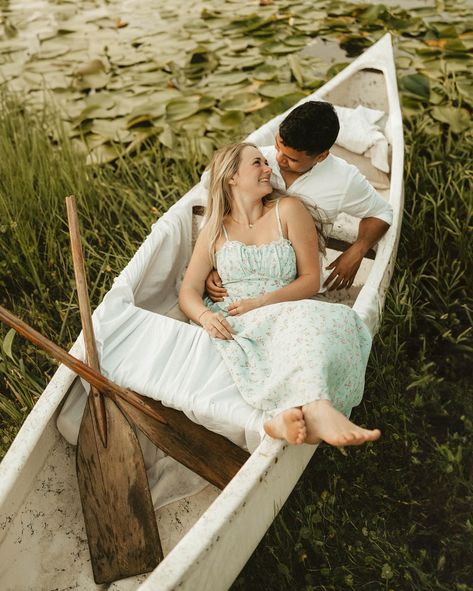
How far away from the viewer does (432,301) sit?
2805mm

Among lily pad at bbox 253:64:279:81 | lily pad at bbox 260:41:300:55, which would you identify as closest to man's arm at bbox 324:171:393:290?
lily pad at bbox 253:64:279:81

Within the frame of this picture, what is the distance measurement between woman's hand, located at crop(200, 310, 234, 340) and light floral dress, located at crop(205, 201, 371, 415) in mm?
22

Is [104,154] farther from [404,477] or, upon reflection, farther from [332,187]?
[404,477]

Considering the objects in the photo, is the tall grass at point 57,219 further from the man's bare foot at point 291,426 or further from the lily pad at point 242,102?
the man's bare foot at point 291,426

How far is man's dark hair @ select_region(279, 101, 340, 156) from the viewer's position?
2.05 m

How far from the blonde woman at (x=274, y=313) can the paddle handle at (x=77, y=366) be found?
12.3 inches

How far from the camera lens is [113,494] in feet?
6.20

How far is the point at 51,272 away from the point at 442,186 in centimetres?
200

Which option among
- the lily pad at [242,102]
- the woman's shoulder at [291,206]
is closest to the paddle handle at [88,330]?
the woman's shoulder at [291,206]

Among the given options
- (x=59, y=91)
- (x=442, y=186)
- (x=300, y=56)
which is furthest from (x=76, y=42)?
(x=442, y=186)

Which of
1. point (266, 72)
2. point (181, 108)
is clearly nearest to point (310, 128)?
point (181, 108)

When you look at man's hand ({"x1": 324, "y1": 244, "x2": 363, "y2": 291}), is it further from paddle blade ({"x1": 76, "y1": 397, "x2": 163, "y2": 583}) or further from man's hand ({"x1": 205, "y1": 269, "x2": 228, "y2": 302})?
paddle blade ({"x1": 76, "y1": 397, "x2": 163, "y2": 583})

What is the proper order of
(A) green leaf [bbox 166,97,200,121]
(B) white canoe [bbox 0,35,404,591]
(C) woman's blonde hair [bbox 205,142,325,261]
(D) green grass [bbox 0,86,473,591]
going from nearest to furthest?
(B) white canoe [bbox 0,35,404,591] < (D) green grass [bbox 0,86,473,591] < (C) woman's blonde hair [bbox 205,142,325,261] < (A) green leaf [bbox 166,97,200,121]

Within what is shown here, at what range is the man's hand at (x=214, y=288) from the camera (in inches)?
90.3
